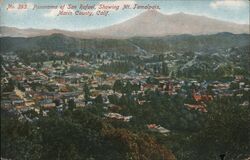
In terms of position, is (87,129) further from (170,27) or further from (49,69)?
(170,27)

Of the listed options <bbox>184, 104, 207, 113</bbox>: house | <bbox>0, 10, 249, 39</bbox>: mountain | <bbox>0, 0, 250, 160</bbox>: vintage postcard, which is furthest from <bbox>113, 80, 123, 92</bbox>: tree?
<bbox>184, 104, 207, 113</bbox>: house

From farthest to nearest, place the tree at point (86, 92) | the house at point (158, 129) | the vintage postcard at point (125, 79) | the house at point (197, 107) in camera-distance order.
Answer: the house at point (197, 107) < the house at point (158, 129) < the tree at point (86, 92) < the vintage postcard at point (125, 79)

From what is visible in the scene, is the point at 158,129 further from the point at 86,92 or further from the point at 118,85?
the point at 86,92

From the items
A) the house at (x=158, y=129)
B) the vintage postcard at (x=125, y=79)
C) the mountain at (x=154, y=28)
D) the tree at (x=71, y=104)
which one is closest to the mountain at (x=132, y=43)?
the vintage postcard at (x=125, y=79)

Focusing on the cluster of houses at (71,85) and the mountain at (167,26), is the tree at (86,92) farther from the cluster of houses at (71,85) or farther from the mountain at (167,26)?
the mountain at (167,26)


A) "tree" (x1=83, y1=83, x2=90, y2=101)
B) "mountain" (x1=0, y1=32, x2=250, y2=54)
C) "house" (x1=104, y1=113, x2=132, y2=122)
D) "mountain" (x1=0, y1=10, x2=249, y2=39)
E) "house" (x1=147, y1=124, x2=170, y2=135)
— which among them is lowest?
"house" (x1=147, y1=124, x2=170, y2=135)

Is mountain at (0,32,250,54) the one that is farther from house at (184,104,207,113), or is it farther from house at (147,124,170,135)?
house at (147,124,170,135)
